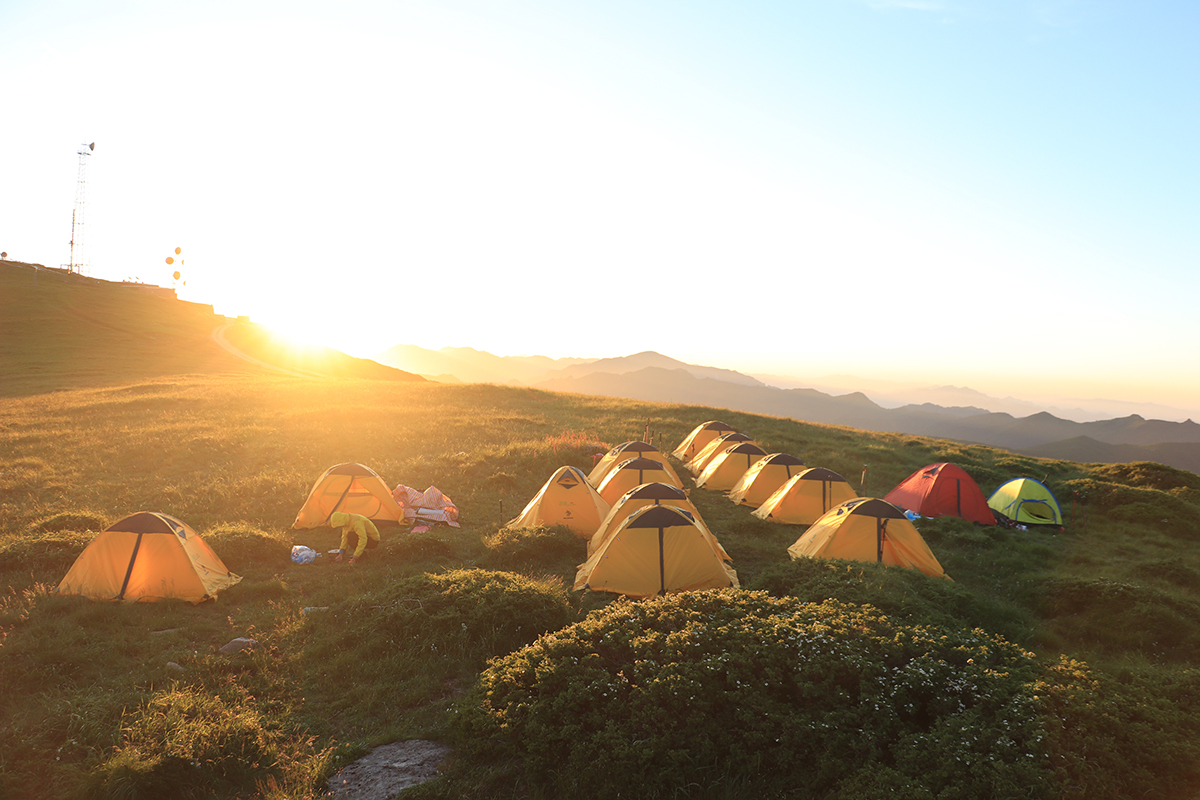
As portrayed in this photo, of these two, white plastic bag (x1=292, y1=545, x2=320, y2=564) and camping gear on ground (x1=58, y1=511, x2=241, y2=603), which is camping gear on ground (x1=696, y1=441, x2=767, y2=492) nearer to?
white plastic bag (x1=292, y1=545, x2=320, y2=564)

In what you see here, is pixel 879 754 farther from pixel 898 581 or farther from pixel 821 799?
pixel 898 581

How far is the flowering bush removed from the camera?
644 cm

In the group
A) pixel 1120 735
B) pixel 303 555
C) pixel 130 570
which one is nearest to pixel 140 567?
pixel 130 570

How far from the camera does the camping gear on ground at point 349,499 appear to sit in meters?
17.3

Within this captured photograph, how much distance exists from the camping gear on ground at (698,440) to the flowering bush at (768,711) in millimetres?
21165

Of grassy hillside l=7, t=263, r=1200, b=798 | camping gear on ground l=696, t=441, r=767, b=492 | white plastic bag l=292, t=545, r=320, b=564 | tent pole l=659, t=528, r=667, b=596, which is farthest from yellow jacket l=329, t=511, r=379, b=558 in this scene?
camping gear on ground l=696, t=441, r=767, b=492

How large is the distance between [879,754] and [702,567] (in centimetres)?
635

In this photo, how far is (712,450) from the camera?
1097 inches

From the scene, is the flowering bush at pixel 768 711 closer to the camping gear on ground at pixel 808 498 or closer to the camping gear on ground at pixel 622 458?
the camping gear on ground at pixel 808 498

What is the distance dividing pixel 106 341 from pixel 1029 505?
289 ft

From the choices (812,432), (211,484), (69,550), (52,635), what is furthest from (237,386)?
(812,432)

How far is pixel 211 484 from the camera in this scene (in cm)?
2086

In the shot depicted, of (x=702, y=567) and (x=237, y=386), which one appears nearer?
(x=702, y=567)

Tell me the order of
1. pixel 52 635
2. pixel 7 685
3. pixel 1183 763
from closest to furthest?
pixel 1183 763 → pixel 7 685 → pixel 52 635
